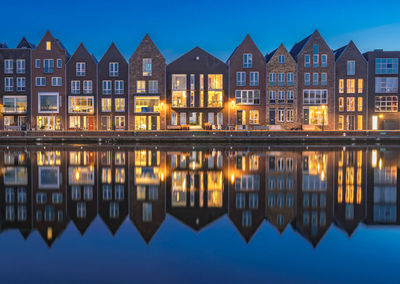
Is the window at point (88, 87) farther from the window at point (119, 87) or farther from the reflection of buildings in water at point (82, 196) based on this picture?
the reflection of buildings in water at point (82, 196)

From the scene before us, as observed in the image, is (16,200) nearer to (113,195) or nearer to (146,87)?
(113,195)

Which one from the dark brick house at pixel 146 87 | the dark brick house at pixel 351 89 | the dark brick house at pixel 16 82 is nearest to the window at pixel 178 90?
the dark brick house at pixel 146 87

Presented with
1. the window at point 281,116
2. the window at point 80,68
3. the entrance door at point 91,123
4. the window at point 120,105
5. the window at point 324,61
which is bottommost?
the entrance door at point 91,123

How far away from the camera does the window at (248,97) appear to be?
57938 mm

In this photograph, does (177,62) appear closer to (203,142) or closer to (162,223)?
(203,142)

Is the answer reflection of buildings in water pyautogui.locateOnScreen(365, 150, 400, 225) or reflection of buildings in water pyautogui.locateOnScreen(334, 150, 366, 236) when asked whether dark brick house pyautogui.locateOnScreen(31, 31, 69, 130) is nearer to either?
reflection of buildings in water pyautogui.locateOnScreen(334, 150, 366, 236)

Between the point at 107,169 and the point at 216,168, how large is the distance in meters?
5.92

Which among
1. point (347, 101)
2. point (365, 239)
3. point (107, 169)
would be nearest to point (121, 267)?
point (365, 239)

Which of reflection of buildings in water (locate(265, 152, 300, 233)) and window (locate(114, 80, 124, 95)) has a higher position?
window (locate(114, 80, 124, 95))

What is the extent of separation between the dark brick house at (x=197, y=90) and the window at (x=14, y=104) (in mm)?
21200

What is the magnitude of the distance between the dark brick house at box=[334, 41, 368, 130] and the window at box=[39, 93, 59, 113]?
136 ft

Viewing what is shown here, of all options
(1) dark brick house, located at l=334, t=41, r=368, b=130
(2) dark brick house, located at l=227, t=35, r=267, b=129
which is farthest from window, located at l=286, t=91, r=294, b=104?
(1) dark brick house, located at l=334, t=41, r=368, b=130

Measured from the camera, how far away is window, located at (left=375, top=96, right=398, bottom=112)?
58594mm

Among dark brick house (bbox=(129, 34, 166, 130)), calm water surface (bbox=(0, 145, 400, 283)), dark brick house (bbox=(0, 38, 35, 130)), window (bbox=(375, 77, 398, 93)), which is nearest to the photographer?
calm water surface (bbox=(0, 145, 400, 283))
